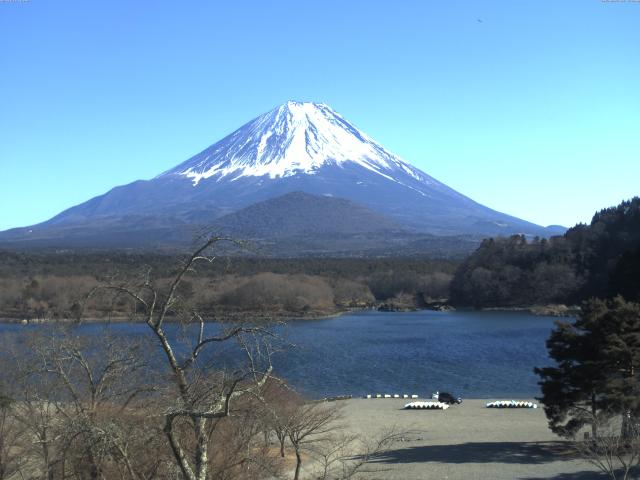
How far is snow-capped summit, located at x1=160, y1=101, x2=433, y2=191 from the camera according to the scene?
140 meters

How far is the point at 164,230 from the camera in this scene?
93.5 metres

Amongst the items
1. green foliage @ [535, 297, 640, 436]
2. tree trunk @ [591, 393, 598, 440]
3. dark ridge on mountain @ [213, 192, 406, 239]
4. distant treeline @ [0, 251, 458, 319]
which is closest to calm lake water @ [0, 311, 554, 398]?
green foliage @ [535, 297, 640, 436]

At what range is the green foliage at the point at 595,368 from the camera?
1093cm

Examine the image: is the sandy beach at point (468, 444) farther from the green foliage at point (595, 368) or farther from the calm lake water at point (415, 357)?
the calm lake water at point (415, 357)

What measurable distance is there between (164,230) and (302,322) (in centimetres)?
5324

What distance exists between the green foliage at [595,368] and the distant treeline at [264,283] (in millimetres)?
25141

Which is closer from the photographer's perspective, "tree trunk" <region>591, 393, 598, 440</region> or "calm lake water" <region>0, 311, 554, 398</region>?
"tree trunk" <region>591, 393, 598, 440</region>

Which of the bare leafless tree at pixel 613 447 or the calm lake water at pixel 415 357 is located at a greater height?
the bare leafless tree at pixel 613 447

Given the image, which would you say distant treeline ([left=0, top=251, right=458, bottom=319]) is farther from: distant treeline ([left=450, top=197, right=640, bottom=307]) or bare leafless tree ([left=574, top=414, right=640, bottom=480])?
bare leafless tree ([left=574, top=414, right=640, bottom=480])

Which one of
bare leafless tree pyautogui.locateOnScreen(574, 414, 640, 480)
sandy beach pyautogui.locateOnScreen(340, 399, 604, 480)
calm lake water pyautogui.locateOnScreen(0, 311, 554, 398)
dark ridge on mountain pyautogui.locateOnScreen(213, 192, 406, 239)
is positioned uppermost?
dark ridge on mountain pyautogui.locateOnScreen(213, 192, 406, 239)

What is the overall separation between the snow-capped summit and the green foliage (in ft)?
408

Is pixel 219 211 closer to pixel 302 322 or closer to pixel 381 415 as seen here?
pixel 302 322

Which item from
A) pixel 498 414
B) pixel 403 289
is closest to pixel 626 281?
pixel 498 414

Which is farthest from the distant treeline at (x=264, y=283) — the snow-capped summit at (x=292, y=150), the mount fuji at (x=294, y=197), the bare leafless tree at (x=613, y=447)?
the snow-capped summit at (x=292, y=150)
